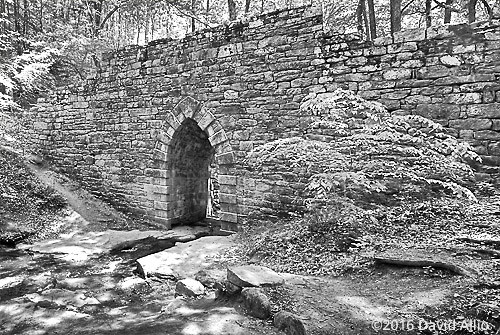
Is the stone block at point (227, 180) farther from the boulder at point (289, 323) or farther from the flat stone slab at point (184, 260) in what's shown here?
the boulder at point (289, 323)

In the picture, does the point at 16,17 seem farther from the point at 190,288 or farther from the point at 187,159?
the point at 190,288

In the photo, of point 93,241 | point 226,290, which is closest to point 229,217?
point 93,241

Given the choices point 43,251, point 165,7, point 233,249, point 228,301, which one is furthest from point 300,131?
point 165,7

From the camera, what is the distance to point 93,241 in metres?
7.46

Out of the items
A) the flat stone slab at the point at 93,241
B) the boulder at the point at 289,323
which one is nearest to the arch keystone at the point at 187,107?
the flat stone slab at the point at 93,241

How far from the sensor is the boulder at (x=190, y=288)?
Result: 4.04 meters

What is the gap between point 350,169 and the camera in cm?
492

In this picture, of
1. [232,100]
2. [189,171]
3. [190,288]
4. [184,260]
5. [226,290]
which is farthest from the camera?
[189,171]

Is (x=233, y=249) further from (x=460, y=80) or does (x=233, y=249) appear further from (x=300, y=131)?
(x=460, y=80)

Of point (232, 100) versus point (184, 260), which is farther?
point (232, 100)

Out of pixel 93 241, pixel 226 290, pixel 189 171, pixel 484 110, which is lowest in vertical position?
pixel 93 241

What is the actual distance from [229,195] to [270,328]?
484cm

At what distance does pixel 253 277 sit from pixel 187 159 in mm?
5914

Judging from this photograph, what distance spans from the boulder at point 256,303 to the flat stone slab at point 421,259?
1.31m
